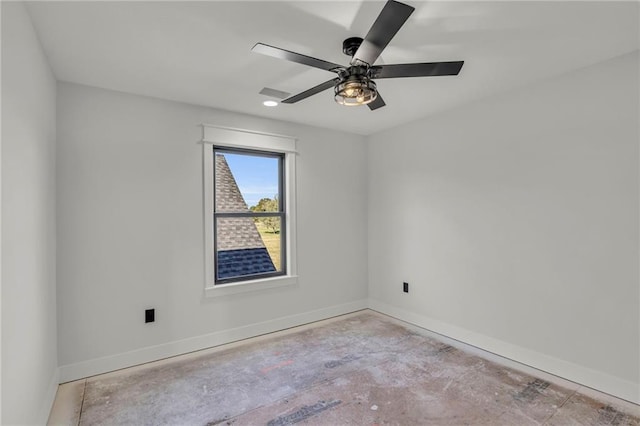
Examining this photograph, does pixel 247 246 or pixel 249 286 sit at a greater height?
pixel 247 246

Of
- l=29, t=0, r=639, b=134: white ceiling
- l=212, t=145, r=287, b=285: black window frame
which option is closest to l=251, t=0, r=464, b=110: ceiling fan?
l=29, t=0, r=639, b=134: white ceiling

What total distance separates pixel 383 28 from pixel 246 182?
8.06 ft

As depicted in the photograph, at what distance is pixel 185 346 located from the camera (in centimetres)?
315

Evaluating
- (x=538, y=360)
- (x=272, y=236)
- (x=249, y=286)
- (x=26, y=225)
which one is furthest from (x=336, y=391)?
(x=26, y=225)

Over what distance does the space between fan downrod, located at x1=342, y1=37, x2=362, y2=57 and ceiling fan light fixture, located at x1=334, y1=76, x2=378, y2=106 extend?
0.86ft

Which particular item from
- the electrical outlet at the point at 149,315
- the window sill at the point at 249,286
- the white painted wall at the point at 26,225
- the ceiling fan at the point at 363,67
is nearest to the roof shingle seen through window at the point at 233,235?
the window sill at the point at 249,286

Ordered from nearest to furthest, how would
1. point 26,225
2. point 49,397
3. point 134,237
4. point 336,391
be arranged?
point 26,225
point 49,397
point 336,391
point 134,237

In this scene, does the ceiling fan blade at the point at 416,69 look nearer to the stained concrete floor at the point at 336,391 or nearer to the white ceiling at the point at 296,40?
the white ceiling at the point at 296,40

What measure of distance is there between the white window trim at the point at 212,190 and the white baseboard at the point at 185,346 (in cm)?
41

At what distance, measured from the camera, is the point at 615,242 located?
7.83 feet

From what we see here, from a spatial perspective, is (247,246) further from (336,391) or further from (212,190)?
(336,391)

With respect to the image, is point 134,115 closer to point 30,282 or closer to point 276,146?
point 276,146

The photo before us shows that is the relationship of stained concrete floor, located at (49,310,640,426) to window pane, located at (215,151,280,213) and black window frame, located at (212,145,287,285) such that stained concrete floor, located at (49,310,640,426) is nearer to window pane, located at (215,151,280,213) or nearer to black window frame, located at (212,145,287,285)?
black window frame, located at (212,145,287,285)

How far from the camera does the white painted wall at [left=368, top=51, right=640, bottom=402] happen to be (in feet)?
7.76
